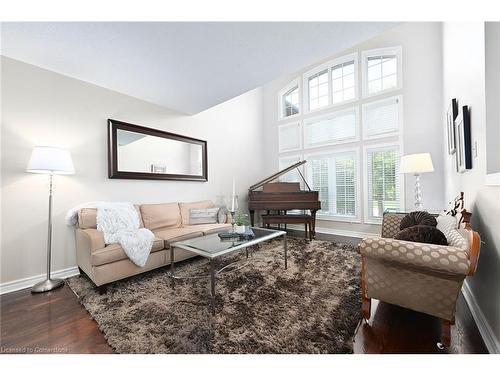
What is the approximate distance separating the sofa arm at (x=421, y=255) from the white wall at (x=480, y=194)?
388 mm

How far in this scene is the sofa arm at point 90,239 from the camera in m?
1.99

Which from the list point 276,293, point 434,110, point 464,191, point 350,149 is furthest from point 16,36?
point 434,110

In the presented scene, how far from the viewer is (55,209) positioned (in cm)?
241

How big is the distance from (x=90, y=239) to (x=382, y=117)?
498 cm

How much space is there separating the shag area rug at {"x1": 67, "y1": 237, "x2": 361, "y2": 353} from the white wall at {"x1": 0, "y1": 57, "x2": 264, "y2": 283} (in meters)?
0.59

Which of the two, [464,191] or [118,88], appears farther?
[118,88]

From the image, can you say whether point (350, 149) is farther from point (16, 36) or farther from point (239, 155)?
point (16, 36)

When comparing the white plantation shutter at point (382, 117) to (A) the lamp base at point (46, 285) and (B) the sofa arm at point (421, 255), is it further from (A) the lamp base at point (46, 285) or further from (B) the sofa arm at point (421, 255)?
(A) the lamp base at point (46, 285)

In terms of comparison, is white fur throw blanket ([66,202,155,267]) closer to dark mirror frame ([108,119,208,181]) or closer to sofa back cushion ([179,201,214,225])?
dark mirror frame ([108,119,208,181])

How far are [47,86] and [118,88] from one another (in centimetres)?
73

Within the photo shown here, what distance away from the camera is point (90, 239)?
200cm

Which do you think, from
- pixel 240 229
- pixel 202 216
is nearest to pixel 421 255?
pixel 240 229

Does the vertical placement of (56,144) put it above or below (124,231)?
above

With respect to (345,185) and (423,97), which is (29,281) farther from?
(423,97)
